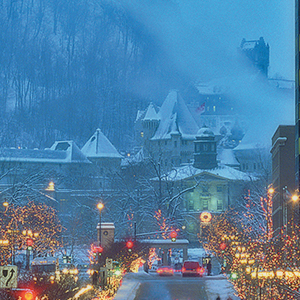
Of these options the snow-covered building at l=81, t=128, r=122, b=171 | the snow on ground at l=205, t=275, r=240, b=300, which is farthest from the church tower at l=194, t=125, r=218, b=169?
the snow on ground at l=205, t=275, r=240, b=300

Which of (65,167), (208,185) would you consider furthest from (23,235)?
(65,167)

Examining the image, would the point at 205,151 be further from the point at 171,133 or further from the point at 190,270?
the point at 190,270

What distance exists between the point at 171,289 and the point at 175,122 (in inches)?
5918

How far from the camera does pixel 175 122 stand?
18725 centimetres

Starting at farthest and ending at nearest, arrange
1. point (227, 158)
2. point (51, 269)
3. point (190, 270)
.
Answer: point (227, 158) → point (190, 270) → point (51, 269)

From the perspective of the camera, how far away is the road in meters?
34.4

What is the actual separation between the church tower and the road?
9312 centimetres

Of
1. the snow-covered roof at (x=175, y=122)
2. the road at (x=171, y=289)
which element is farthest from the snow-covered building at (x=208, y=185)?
the road at (x=171, y=289)

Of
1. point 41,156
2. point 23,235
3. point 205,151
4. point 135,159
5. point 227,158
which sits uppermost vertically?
point 227,158

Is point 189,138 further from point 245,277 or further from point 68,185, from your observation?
point 245,277

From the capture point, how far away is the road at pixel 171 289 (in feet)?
113

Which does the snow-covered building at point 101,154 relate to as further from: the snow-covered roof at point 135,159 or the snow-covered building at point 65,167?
the snow-covered roof at point 135,159

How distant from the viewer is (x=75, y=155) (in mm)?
165500

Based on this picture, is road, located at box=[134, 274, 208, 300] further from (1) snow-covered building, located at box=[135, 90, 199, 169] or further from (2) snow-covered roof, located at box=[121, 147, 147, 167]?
(1) snow-covered building, located at box=[135, 90, 199, 169]
